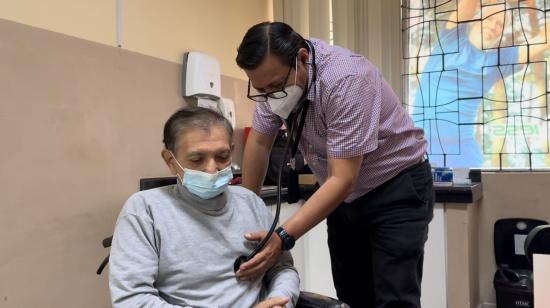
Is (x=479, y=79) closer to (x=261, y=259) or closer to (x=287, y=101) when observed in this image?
(x=287, y=101)

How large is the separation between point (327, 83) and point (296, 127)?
0.16 meters

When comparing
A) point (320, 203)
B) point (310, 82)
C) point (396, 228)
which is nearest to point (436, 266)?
point (396, 228)

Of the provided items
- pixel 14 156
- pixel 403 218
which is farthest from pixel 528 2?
pixel 14 156

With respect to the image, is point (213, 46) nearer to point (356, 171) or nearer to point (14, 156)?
point (14, 156)

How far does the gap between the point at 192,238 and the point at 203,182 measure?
13 cm

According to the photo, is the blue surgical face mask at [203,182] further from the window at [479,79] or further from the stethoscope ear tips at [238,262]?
the window at [479,79]

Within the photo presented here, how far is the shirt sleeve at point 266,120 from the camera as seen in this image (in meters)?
1.38

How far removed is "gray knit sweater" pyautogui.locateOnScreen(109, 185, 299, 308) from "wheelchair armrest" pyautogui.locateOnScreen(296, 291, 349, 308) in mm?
29

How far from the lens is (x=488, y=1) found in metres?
2.43

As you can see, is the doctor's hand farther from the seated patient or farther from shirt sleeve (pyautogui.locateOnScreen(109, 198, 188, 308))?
shirt sleeve (pyautogui.locateOnScreen(109, 198, 188, 308))

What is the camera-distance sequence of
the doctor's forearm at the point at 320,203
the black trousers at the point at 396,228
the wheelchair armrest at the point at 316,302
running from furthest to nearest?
the black trousers at the point at 396,228
the doctor's forearm at the point at 320,203
the wheelchair armrest at the point at 316,302

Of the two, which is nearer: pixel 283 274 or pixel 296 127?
pixel 283 274

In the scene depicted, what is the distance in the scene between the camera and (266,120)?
1397 mm

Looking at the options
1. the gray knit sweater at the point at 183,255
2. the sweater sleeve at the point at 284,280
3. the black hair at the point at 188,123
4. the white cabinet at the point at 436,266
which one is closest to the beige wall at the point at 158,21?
the black hair at the point at 188,123
